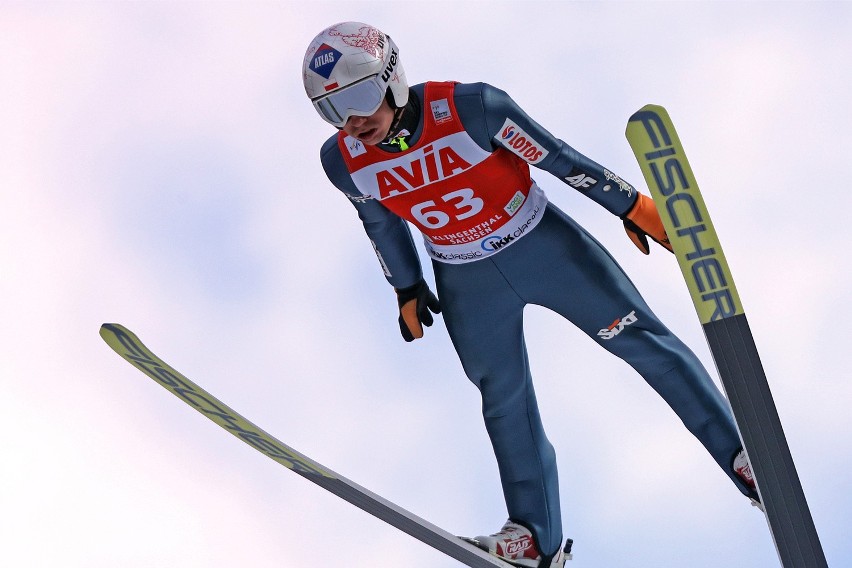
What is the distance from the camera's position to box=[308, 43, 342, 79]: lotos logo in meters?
3.99

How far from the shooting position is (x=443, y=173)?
4250 mm

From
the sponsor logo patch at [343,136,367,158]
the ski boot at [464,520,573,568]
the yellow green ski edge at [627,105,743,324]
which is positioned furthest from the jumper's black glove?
the yellow green ski edge at [627,105,743,324]

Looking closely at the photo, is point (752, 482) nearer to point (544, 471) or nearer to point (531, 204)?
point (544, 471)

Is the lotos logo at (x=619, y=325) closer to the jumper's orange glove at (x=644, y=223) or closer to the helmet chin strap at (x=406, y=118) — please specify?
the jumper's orange glove at (x=644, y=223)

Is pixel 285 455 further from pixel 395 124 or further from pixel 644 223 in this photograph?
pixel 644 223

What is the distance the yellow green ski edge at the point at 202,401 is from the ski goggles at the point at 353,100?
142 centimetres

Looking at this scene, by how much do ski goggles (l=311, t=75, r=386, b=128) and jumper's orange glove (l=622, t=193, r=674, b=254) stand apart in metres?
1.01

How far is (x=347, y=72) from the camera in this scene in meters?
3.99

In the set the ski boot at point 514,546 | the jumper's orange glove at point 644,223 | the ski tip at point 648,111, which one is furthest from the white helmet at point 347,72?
the ski boot at point 514,546

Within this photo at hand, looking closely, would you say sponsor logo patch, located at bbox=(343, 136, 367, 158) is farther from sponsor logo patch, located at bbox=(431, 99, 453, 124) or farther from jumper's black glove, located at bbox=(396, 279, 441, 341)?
jumper's black glove, located at bbox=(396, 279, 441, 341)

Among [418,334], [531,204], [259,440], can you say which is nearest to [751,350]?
[531,204]

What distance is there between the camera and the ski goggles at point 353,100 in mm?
4008

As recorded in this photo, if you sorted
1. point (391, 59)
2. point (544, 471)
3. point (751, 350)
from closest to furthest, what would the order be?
point (751, 350), point (391, 59), point (544, 471)

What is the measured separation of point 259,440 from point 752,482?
1909 mm
